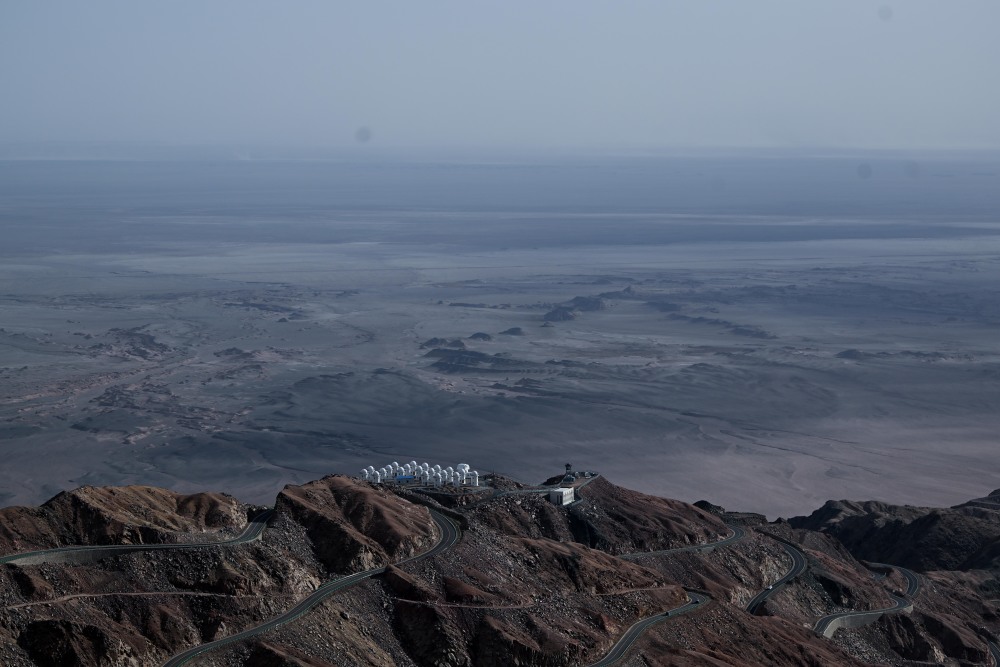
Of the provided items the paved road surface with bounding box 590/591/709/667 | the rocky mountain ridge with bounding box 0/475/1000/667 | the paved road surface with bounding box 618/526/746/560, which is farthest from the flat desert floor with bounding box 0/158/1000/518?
the paved road surface with bounding box 590/591/709/667

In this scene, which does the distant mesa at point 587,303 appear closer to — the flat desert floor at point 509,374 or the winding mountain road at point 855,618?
the flat desert floor at point 509,374

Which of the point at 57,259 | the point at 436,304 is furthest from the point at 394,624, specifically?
the point at 57,259

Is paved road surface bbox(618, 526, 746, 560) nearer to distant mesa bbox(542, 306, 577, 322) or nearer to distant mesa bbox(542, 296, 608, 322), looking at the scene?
distant mesa bbox(542, 306, 577, 322)

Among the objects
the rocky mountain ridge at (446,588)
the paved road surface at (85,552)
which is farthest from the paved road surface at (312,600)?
the paved road surface at (85,552)

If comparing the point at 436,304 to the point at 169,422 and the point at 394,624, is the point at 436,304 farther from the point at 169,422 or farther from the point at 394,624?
the point at 394,624

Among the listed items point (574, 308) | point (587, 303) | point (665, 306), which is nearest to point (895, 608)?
point (574, 308)
